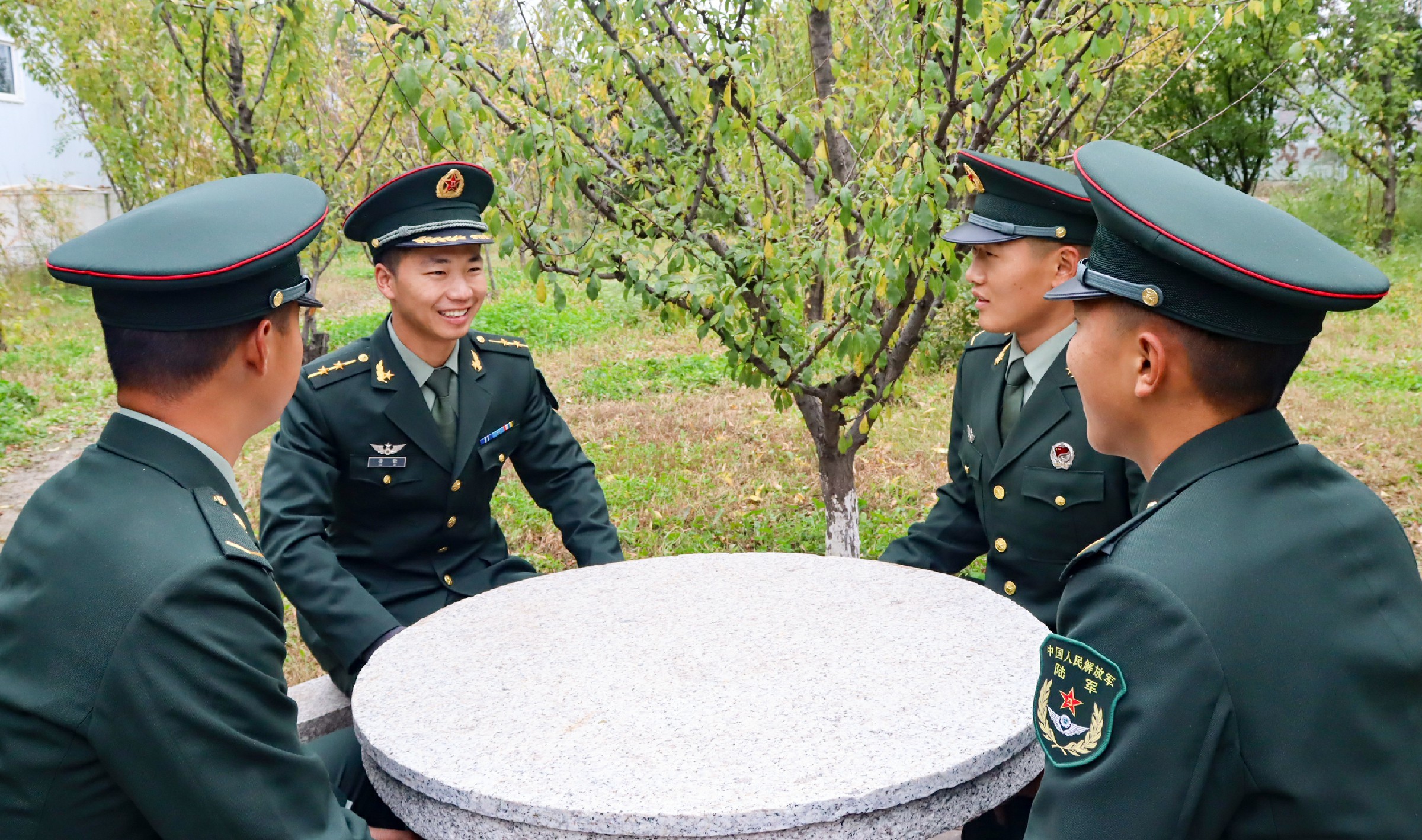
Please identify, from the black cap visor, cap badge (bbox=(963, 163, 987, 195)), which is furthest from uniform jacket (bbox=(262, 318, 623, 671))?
cap badge (bbox=(963, 163, 987, 195))

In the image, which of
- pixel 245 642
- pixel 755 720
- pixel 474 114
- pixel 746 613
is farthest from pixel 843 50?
pixel 245 642

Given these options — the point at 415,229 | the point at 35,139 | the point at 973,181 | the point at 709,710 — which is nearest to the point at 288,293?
the point at 709,710

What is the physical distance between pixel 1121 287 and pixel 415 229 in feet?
6.68

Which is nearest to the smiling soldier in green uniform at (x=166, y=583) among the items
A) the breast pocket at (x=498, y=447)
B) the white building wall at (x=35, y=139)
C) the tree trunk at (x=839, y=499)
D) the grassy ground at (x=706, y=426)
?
the breast pocket at (x=498, y=447)

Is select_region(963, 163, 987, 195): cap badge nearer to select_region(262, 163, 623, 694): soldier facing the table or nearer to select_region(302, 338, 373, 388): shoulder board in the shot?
select_region(262, 163, 623, 694): soldier facing the table

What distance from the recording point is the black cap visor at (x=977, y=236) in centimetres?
264

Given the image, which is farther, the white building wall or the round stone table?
the white building wall

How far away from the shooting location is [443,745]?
1714 millimetres

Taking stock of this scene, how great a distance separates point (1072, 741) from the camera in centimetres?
126

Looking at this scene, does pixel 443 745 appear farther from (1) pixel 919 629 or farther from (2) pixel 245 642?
(1) pixel 919 629

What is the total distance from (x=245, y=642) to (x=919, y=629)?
4.20 ft

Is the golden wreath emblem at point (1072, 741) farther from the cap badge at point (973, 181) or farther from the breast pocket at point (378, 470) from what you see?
the breast pocket at point (378, 470)

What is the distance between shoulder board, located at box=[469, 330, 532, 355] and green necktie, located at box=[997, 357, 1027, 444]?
1401 mm

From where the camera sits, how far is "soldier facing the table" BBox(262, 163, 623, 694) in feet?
9.20
